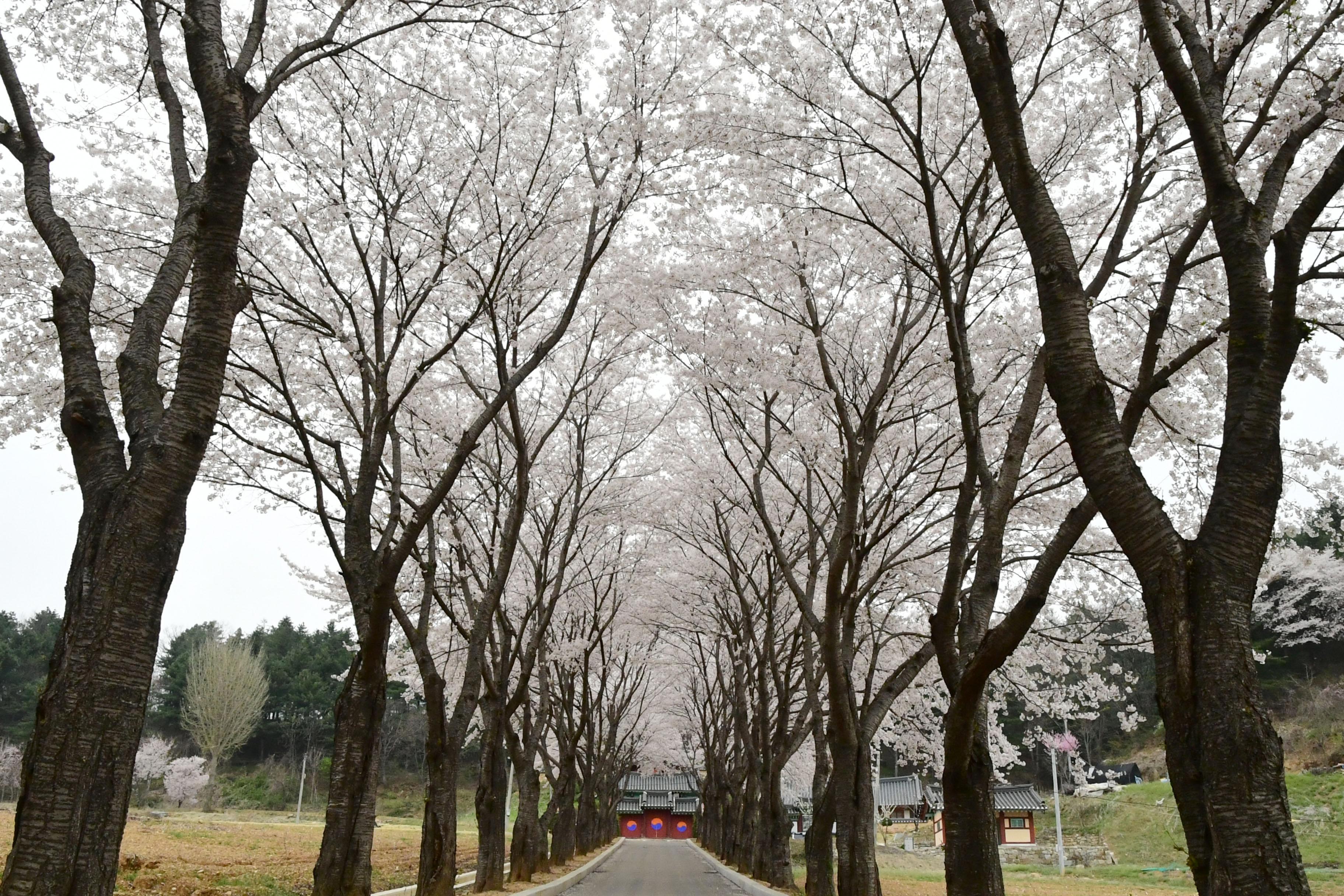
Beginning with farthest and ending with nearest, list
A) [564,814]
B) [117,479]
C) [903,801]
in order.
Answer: [903,801] < [564,814] < [117,479]

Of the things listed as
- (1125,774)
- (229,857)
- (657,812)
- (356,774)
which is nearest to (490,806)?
(356,774)

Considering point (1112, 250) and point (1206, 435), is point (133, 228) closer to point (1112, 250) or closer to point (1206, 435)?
point (1112, 250)

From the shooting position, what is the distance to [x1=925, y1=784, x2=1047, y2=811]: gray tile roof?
134ft

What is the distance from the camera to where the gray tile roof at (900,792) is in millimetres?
52156

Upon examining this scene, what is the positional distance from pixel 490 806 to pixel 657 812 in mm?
63373

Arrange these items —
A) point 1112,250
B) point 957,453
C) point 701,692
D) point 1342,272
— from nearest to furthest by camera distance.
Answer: point 1342,272
point 1112,250
point 957,453
point 701,692

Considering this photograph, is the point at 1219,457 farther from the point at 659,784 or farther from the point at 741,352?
the point at 659,784

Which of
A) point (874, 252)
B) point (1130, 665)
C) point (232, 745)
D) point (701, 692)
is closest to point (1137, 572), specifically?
point (874, 252)

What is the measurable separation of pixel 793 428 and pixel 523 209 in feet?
18.8

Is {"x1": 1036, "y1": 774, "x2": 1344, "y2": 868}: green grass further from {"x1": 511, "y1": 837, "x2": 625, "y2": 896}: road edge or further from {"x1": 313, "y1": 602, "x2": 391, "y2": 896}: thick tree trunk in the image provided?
{"x1": 313, "y1": 602, "x2": 391, "y2": 896}: thick tree trunk

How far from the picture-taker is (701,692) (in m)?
36.1

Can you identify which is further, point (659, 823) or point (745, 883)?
point (659, 823)

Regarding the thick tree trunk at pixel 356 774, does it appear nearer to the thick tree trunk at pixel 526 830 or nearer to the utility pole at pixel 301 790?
the thick tree trunk at pixel 526 830

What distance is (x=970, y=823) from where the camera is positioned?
20.4 feet
